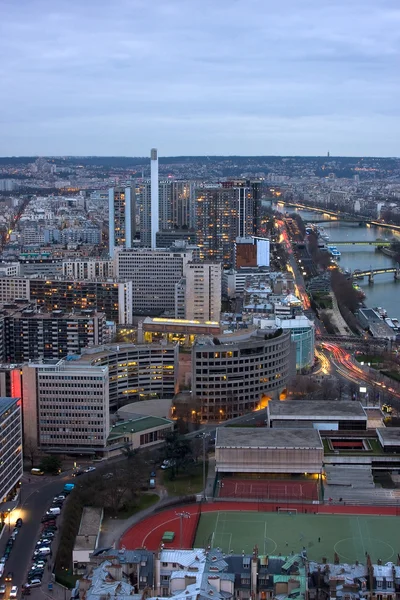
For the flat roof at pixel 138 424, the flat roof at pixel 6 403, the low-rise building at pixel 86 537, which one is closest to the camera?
the low-rise building at pixel 86 537

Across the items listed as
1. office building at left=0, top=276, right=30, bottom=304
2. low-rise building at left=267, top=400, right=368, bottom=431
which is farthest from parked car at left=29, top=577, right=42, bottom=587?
office building at left=0, top=276, right=30, bottom=304

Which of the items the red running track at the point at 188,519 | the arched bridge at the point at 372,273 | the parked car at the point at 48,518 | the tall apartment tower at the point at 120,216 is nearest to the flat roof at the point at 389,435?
the red running track at the point at 188,519

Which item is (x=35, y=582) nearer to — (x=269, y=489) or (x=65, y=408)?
(x=269, y=489)

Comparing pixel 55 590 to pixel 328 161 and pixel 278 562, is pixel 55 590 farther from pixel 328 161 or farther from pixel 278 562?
pixel 328 161

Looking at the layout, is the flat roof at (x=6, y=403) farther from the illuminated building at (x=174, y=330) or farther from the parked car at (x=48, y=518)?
the illuminated building at (x=174, y=330)

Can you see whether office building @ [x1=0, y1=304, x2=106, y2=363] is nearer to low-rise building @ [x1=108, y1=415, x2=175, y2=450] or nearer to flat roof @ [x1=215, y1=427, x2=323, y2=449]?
low-rise building @ [x1=108, y1=415, x2=175, y2=450]

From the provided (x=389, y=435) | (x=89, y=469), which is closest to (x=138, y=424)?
(x=89, y=469)
